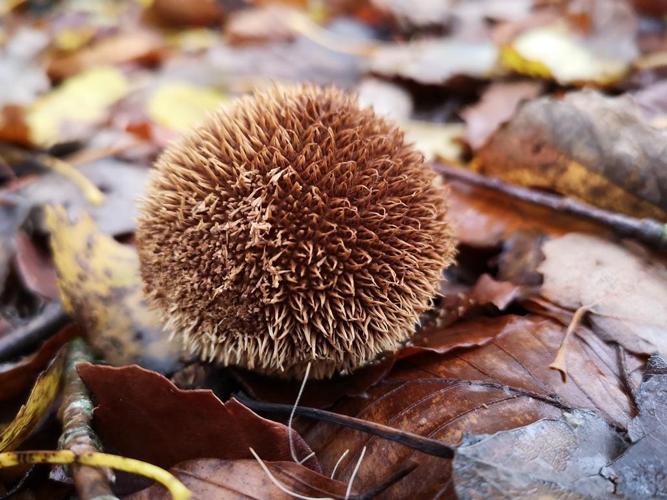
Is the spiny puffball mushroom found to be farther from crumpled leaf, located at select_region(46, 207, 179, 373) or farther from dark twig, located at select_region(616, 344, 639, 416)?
dark twig, located at select_region(616, 344, 639, 416)

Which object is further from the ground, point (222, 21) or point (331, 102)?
point (331, 102)

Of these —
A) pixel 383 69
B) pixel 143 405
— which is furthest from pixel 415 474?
pixel 383 69

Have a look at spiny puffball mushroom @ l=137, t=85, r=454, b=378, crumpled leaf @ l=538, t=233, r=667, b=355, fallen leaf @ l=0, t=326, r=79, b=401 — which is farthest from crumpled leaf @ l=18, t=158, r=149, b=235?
crumpled leaf @ l=538, t=233, r=667, b=355

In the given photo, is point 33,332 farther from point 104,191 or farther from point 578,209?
point 578,209

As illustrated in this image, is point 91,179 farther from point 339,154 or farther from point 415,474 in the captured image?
point 415,474

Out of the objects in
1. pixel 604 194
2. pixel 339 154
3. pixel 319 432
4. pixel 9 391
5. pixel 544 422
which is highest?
pixel 339 154

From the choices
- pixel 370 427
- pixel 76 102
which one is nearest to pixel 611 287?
pixel 370 427
